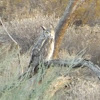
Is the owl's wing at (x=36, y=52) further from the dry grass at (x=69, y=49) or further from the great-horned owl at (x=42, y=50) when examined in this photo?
the dry grass at (x=69, y=49)

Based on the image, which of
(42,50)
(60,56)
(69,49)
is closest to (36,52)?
(42,50)

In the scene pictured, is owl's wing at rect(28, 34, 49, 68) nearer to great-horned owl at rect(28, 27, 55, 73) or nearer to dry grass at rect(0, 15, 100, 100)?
great-horned owl at rect(28, 27, 55, 73)

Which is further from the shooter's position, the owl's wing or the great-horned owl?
the great-horned owl

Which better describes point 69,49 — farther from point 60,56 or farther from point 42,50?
point 42,50

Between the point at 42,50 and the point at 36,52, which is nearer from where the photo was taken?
the point at 36,52

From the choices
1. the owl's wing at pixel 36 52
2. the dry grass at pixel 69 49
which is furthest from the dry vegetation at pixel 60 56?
the owl's wing at pixel 36 52

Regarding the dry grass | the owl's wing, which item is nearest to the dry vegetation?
the dry grass

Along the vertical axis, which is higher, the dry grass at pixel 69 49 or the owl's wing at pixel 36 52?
the owl's wing at pixel 36 52

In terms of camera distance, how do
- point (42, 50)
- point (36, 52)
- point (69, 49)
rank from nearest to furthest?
1. point (36, 52)
2. point (42, 50)
3. point (69, 49)

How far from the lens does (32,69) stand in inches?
222

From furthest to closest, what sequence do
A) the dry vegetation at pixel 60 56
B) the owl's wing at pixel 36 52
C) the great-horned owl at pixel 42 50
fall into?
the great-horned owl at pixel 42 50
the owl's wing at pixel 36 52
the dry vegetation at pixel 60 56

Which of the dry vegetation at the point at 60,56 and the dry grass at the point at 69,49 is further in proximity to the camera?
the dry grass at the point at 69,49

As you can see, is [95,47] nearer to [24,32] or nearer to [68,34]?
[68,34]

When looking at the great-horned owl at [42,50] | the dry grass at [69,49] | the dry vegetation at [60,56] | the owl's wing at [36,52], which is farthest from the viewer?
the dry grass at [69,49]
